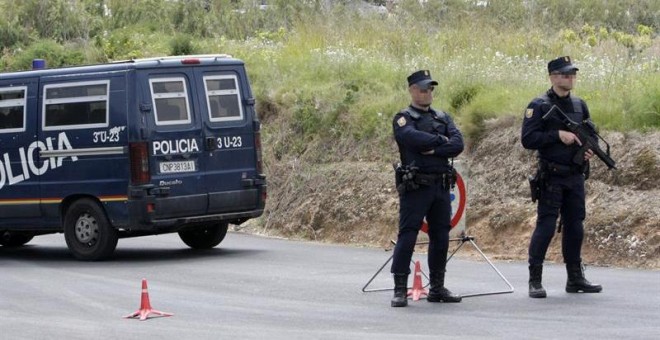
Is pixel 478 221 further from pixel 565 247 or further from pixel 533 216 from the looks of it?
pixel 565 247

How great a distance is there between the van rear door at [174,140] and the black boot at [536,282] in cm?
515

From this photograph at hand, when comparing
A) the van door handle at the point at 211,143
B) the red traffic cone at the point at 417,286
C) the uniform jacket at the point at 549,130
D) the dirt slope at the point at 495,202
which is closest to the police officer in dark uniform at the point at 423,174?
the red traffic cone at the point at 417,286

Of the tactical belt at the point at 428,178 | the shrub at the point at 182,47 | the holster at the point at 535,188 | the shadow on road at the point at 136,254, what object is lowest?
the shadow on road at the point at 136,254

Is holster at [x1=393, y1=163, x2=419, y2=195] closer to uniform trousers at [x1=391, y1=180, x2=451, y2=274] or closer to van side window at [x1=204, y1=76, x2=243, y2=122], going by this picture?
uniform trousers at [x1=391, y1=180, x2=451, y2=274]

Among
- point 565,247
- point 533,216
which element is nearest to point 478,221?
point 533,216

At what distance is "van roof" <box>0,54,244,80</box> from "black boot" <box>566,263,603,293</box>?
5817mm

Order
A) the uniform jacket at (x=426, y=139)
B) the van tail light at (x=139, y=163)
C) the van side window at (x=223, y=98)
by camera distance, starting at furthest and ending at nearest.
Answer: the van side window at (x=223, y=98) < the van tail light at (x=139, y=163) < the uniform jacket at (x=426, y=139)

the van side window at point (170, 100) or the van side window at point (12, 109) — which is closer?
the van side window at point (170, 100)

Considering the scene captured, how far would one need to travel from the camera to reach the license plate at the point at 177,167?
1513 centimetres

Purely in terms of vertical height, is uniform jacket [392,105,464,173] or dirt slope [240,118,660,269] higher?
uniform jacket [392,105,464,173]

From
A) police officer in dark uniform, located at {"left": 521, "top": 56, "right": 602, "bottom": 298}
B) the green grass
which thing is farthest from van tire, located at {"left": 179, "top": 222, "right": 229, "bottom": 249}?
police officer in dark uniform, located at {"left": 521, "top": 56, "right": 602, "bottom": 298}

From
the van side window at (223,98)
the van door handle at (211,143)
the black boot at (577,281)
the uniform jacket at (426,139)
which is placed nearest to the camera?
the uniform jacket at (426,139)

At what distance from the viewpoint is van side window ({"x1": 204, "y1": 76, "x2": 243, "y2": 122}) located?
1564 cm

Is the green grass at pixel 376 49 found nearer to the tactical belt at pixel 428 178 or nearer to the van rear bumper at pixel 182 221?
the van rear bumper at pixel 182 221
